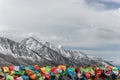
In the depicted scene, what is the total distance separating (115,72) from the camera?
1358 inches

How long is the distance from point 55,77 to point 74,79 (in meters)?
1.76

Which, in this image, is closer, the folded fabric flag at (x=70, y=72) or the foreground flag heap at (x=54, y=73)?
the foreground flag heap at (x=54, y=73)

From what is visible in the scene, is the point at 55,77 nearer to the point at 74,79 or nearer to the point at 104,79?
the point at 74,79

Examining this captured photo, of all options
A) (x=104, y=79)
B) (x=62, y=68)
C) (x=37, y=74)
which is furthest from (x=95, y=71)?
(x=37, y=74)

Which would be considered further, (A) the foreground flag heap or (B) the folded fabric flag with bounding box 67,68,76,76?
(B) the folded fabric flag with bounding box 67,68,76,76

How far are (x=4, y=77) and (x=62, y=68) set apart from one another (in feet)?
17.8

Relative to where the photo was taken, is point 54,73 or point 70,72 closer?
point 54,73

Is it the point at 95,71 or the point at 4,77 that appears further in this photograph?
the point at 95,71

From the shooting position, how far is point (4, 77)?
103ft

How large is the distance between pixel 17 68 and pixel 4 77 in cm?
152

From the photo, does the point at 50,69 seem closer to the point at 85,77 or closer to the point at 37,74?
the point at 37,74

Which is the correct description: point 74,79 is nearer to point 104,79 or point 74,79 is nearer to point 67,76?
point 67,76

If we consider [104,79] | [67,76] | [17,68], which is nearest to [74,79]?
[67,76]

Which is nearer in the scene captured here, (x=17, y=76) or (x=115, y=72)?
(x=17, y=76)
